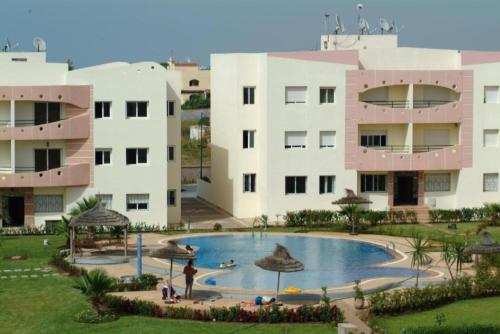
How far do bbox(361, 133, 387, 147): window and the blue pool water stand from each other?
10.7 m

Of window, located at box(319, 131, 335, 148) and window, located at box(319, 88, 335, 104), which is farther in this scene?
window, located at box(319, 131, 335, 148)

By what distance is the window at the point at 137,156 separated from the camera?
2028 inches

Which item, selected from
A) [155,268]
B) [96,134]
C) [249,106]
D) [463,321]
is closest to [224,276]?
[155,268]

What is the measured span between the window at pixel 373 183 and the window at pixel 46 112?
18.5 m

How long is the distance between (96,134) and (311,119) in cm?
1258

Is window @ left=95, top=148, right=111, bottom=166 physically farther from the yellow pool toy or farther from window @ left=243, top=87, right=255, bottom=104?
the yellow pool toy

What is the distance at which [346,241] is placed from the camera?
47.1 m

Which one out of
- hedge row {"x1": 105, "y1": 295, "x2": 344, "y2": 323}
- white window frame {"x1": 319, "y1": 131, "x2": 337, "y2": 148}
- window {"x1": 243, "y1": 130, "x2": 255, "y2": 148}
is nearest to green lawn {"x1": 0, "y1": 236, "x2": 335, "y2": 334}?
hedge row {"x1": 105, "y1": 295, "x2": 344, "y2": 323}

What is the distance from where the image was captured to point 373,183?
5644 centimetres

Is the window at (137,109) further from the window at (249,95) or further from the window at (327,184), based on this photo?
the window at (327,184)

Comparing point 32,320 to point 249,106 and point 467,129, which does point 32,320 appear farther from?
point 467,129


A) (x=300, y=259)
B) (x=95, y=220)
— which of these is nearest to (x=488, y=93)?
(x=300, y=259)

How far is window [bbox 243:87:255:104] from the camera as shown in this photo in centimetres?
5566

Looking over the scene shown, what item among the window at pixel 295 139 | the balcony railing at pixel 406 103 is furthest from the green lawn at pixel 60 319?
the balcony railing at pixel 406 103
